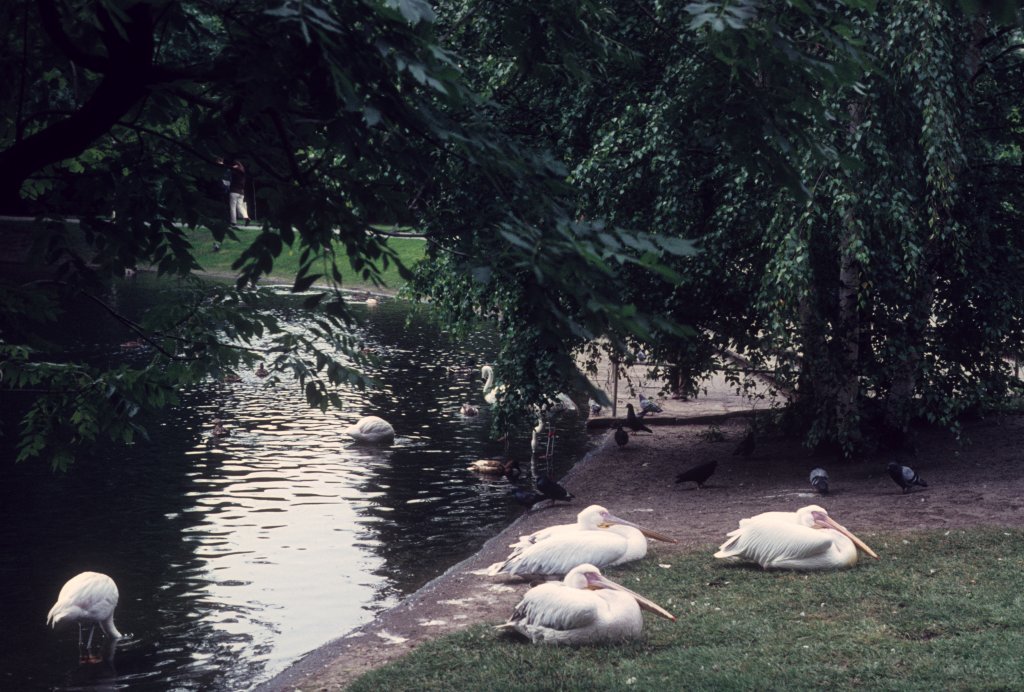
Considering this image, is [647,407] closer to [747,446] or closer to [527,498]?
[747,446]

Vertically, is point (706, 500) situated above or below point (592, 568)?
below

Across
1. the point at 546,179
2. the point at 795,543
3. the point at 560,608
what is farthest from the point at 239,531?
the point at 546,179

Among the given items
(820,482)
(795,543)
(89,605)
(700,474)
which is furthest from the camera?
(700,474)

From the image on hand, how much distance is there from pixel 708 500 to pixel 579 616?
615cm

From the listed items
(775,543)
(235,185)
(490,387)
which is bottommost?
(775,543)

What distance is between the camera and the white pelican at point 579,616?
8.00m

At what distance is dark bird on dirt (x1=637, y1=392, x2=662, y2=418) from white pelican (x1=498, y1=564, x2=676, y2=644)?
38.2 ft

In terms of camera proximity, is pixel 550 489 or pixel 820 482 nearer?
pixel 820 482

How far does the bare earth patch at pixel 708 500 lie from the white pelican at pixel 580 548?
0.26 m

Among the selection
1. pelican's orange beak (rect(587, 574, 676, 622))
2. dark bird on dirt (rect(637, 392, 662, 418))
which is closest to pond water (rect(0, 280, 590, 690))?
dark bird on dirt (rect(637, 392, 662, 418))

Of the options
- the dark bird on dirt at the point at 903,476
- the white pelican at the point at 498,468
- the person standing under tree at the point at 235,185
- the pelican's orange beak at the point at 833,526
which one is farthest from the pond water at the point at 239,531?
the dark bird on dirt at the point at 903,476

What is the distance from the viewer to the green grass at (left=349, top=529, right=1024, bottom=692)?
709 cm

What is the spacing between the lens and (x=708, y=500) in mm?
13820

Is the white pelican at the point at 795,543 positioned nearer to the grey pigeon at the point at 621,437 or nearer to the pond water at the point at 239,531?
the pond water at the point at 239,531
